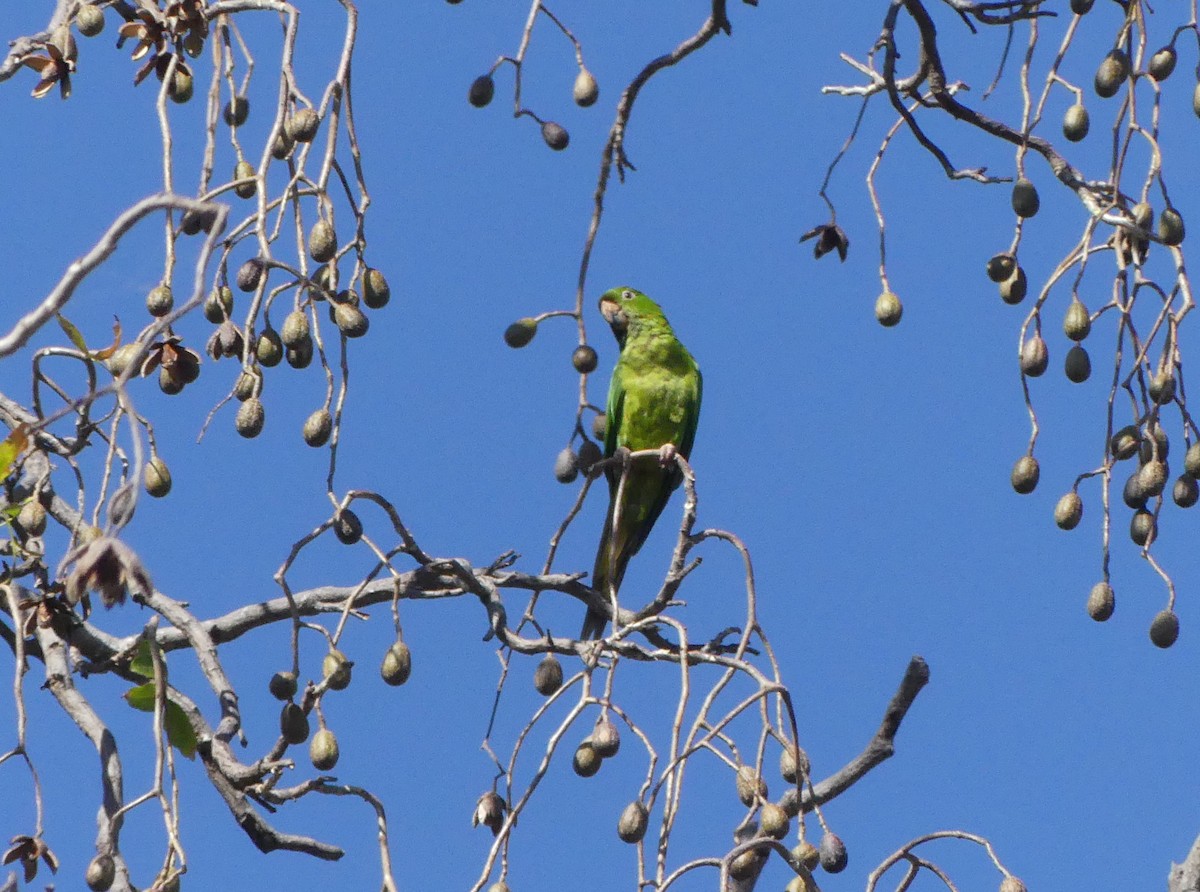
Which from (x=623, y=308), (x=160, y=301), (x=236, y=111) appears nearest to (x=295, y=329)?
(x=160, y=301)

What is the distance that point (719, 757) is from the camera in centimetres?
285

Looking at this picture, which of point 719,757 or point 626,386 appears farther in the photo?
point 626,386

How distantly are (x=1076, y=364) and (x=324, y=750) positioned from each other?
191 centimetres

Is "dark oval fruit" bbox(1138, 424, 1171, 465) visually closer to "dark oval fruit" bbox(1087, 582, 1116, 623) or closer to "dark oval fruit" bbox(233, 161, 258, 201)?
"dark oval fruit" bbox(1087, 582, 1116, 623)

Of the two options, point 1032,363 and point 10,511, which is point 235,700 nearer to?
point 10,511

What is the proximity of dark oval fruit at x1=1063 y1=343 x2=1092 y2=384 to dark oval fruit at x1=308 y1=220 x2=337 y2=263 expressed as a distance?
A: 1708 mm

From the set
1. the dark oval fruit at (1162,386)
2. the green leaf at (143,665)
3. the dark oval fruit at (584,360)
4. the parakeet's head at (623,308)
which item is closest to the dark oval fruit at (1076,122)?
the dark oval fruit at (1162,386)

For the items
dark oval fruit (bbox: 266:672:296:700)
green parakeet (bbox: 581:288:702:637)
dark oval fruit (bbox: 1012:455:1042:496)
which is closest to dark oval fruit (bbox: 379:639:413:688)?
dark oval fruit (bbox: 266:672:296:700)

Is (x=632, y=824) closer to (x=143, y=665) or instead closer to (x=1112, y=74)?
(x=143, y=665)

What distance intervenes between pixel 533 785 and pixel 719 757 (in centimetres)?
32

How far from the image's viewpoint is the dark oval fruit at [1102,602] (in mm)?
3826

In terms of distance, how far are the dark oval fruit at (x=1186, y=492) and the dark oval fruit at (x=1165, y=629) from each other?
0.80 ft

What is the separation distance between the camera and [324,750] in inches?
124

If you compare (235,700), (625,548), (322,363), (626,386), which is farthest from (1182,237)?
(626,386)
